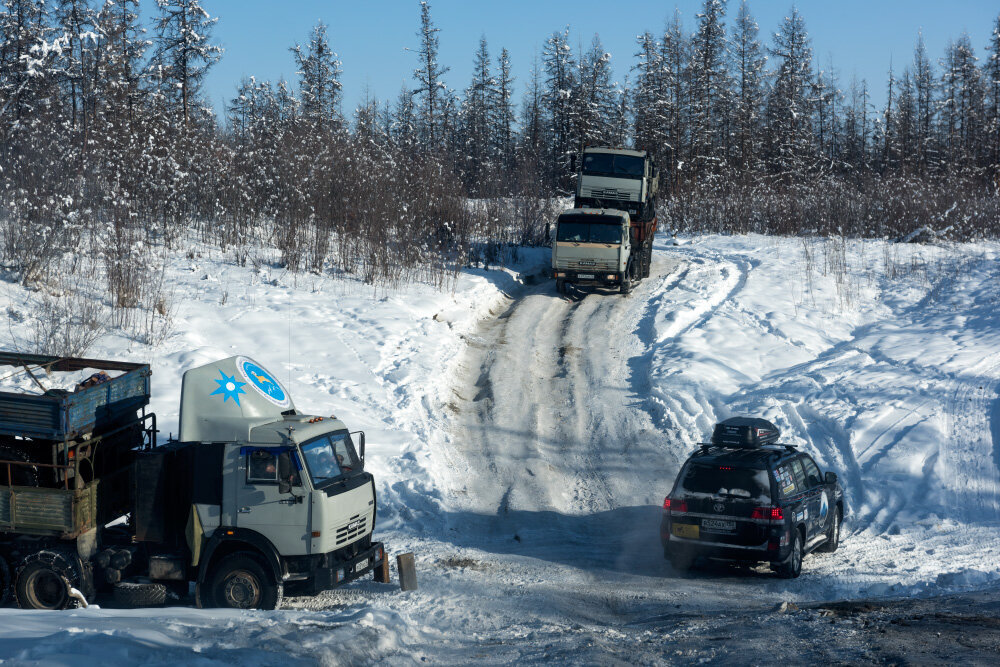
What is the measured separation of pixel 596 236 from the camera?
82.6ft

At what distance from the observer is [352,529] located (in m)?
9.32

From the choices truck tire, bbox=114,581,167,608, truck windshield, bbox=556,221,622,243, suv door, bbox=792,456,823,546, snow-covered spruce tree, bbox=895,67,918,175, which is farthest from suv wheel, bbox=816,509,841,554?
snow-covered spruce tree, bbox=895,67,918,175

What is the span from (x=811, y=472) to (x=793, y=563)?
1690mm

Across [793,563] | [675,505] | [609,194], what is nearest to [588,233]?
[609,194]

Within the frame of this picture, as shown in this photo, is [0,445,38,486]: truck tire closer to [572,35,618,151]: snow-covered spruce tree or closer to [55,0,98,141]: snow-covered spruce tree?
[55,0,98,141]: snow-covered spruce tree

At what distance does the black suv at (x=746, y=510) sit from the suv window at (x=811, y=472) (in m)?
0.06

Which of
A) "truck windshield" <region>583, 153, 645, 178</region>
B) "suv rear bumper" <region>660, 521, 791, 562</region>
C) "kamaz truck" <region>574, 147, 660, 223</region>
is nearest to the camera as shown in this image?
"suv rear bumper" <region>660, 521, 791, 562</region>

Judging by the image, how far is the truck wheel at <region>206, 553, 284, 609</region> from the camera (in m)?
8.92

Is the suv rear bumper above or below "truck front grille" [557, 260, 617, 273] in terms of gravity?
below

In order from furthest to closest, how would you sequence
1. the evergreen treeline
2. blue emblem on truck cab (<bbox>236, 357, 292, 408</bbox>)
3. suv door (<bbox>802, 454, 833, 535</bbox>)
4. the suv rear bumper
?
the evergreen treeline → suv door (<bbox>802, 454, 833, 535</bbox>) → the suv rear bumper → blue emblem on truck cab (<bbox>236, 357, 292, 408</bbox>)

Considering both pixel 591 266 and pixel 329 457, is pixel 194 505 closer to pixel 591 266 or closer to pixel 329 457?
pixel 329 457

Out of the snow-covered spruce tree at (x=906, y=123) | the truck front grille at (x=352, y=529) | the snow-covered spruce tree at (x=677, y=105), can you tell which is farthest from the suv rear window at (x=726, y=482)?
the snow-covered spruce tree at (x=906, y=123)

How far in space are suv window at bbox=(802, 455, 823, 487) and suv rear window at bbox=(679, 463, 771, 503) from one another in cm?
123

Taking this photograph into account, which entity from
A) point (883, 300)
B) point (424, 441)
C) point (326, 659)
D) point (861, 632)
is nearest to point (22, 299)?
point (424, 441)
